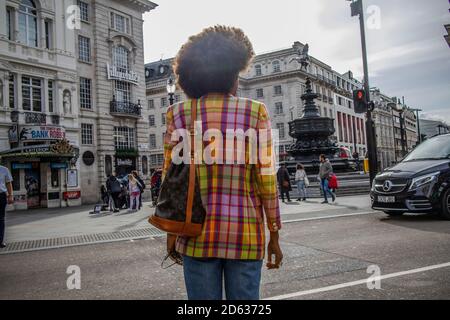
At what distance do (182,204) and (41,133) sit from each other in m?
24.8

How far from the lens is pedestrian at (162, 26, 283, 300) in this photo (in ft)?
6.24

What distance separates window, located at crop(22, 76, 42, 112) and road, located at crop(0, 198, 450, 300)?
20.7m

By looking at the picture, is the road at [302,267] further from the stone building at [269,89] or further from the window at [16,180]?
the stone building at [269,89]

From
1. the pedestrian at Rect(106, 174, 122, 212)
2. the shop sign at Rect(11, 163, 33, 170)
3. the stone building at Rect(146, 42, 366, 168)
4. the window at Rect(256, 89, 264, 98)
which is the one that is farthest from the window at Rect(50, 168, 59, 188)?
the window at Rect(256, 89, 264, 98)

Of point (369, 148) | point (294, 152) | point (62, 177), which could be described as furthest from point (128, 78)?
point (369, 148)

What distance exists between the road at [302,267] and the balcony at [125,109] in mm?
24905

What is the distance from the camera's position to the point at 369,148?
12.9 meters

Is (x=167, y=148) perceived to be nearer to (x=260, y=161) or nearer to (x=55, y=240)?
(x=260, y=161)

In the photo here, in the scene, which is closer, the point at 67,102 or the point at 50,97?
the point at 50,97

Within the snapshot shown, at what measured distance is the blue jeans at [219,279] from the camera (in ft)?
6.24

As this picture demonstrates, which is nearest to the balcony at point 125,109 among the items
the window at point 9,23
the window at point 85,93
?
the window at point 85,93

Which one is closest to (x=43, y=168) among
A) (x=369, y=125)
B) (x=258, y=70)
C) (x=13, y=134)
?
(x=13, y=134)

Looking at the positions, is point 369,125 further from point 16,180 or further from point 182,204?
point 16,180

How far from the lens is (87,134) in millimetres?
29312
